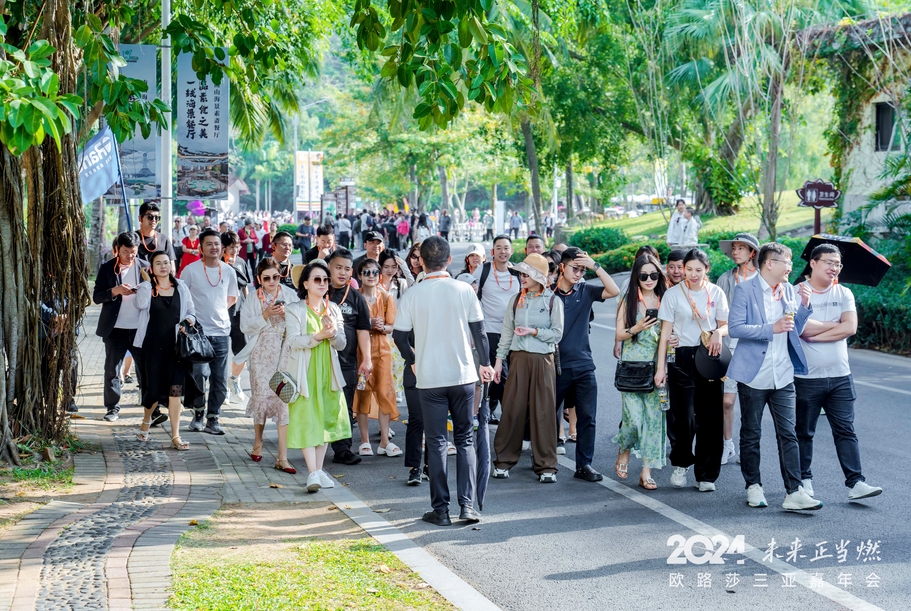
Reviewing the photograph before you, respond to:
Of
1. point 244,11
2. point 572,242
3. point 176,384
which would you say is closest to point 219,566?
point 176,384

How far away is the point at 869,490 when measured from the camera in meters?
7.01

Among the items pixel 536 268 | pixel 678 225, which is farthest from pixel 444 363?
pixel 678 225

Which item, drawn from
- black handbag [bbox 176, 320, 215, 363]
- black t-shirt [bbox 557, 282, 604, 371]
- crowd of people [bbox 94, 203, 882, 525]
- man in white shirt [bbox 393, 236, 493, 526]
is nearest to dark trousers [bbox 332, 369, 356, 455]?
crowd of people [bbox 94, 203, 882, 525]

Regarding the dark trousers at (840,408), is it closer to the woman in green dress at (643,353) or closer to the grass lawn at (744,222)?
the woman in green dress at (643,353)

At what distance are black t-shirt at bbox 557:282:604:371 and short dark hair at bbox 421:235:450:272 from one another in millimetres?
1780

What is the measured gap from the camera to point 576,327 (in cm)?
820

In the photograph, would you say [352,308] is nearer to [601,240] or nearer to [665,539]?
[665,539]

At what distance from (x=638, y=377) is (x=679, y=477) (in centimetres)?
85

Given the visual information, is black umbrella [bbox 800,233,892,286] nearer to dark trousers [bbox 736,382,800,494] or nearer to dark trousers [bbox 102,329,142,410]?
dark trousers [bbox 736,382,800,494]

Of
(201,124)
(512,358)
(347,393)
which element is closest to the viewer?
(512,358)

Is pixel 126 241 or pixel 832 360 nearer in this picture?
pixel 832 360

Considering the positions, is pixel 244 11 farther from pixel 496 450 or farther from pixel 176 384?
pixel 496 450

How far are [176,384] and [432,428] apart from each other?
3.24m

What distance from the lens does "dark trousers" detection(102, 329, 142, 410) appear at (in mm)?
9883
